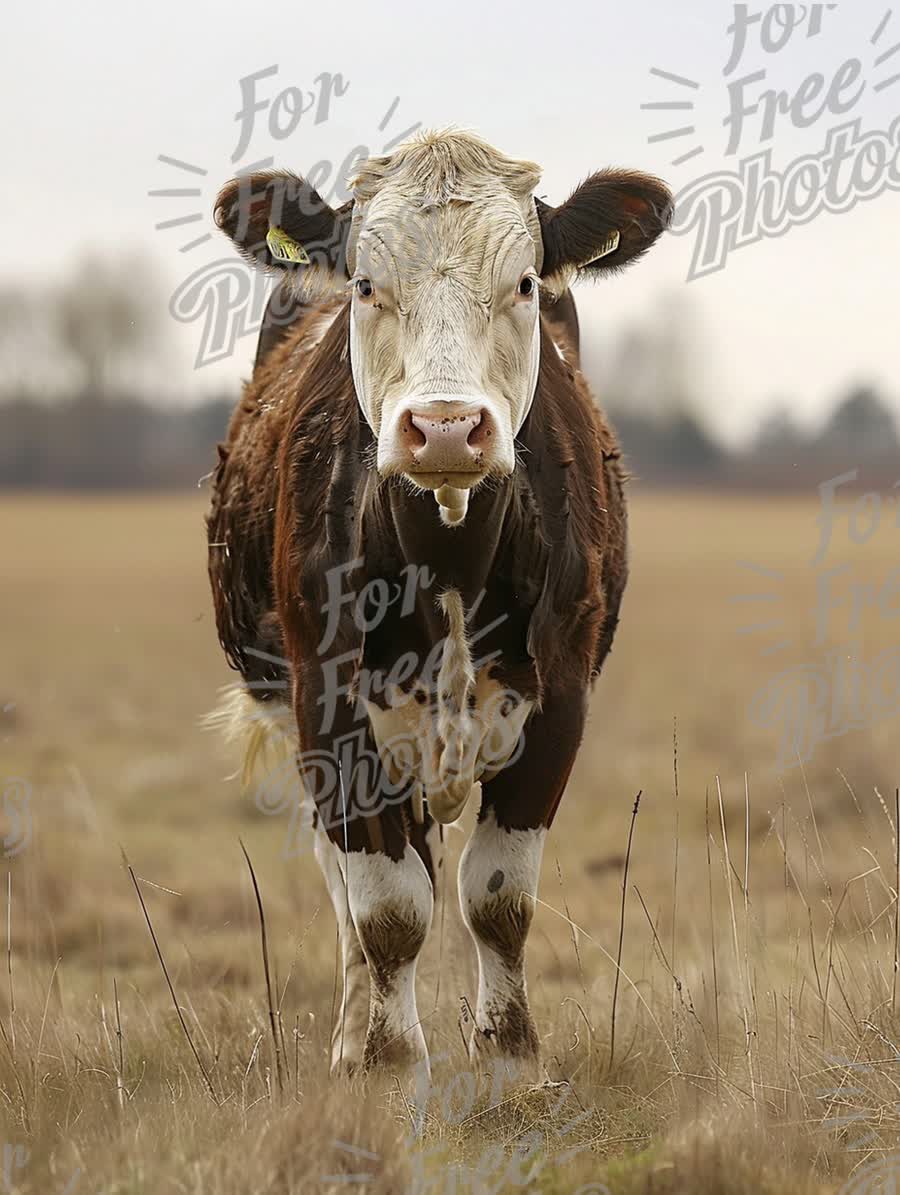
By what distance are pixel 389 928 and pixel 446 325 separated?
1.75 meters

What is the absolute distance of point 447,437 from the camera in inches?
142

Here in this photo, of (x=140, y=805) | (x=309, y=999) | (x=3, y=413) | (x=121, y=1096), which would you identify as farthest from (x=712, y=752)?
(x=3, y=413)

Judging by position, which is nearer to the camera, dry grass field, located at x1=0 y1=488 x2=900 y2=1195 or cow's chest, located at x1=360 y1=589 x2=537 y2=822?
dry grass field, located at x1=0 y1=488 x2=900 y2=1195

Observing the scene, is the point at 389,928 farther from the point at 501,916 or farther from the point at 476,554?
the point at 476,554

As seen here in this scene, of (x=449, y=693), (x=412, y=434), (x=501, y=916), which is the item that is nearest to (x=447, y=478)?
(x=412, y=434)

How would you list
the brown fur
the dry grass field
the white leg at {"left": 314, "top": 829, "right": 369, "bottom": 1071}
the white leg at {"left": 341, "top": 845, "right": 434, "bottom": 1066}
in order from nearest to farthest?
the dry grass field < the brown fur < the white leg at {"left": 341, "top": 845, "right": 434, "bottom": 1066} < the white leg at {"left": 314, "top": 829, "right": 369, "bottom": 1071}

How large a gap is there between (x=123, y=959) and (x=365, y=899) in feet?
11.3

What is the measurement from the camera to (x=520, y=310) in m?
4.14

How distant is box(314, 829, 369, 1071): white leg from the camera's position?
475 centimetres

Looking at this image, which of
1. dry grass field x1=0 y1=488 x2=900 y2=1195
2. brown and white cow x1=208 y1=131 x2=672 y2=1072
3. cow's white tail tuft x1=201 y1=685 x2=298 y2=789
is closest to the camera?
dry grass field x1=0 y1=488 x2=900 y2=1195

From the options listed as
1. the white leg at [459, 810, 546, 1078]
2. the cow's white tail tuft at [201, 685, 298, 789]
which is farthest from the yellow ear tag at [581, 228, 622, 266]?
the cow's white tail tuft at [201, 685, 298, 789]

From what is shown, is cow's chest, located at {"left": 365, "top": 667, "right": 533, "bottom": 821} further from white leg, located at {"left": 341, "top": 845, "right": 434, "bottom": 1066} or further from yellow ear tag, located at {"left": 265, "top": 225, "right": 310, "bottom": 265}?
yellow ear tag, located at {"left": 265, "top": 225, "right": 310, "bottom": 265}

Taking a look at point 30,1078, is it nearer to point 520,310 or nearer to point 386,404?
point 386,404

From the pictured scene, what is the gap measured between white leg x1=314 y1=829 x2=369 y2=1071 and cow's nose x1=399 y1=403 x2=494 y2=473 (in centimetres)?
160
